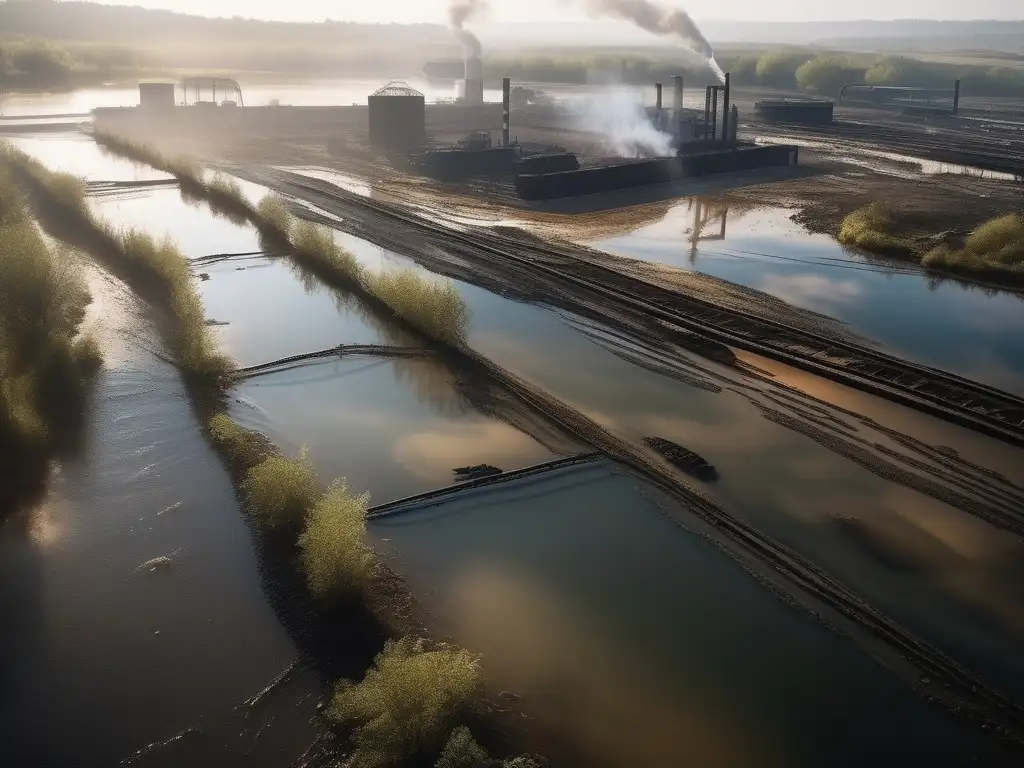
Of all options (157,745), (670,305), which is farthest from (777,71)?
(157,745)

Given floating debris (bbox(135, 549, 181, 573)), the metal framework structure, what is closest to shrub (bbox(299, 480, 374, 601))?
floating debris (bbox(135, 549, 181, 573))

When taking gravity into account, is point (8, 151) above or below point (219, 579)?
above

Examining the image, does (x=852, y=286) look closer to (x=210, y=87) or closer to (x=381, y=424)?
(x=381, y=424)

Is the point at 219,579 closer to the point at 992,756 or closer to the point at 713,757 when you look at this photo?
the point at 713,757

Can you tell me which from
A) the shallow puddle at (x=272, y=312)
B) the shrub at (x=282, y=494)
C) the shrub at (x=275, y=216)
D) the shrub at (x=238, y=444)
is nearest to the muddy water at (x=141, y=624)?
the shrub at (x=238, y=444)

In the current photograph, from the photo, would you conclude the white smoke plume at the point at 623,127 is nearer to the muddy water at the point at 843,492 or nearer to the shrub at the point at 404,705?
the muddy water at the point at 843,492

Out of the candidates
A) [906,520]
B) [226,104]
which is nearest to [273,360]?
[906,520]
